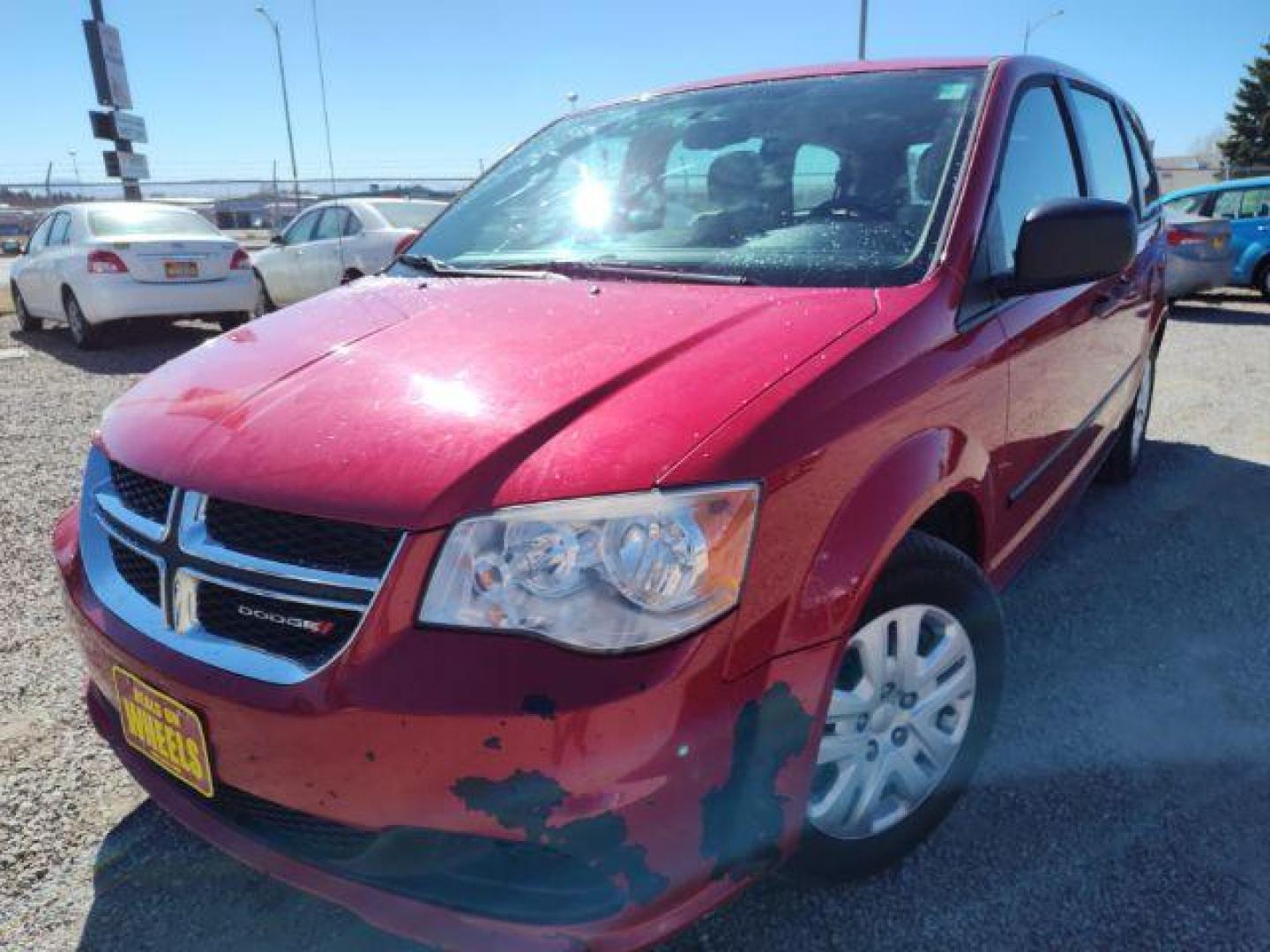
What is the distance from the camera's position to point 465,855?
1.46 meters

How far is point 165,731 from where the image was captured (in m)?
1.72

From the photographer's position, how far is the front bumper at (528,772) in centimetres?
137

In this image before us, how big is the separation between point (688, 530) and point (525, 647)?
→ 0.30m

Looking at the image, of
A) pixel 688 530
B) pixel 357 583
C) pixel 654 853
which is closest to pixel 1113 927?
pixel 654 853

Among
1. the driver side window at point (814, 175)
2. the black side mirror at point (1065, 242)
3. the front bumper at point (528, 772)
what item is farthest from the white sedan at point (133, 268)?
the black side mirror at point (1065, 242)

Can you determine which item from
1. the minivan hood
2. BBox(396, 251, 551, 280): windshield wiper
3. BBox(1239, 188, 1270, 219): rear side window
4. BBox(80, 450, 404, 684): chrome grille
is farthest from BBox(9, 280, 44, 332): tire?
BBox(1239, 188, 1270, 219): rear side window

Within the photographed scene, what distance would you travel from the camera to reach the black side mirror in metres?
2.10

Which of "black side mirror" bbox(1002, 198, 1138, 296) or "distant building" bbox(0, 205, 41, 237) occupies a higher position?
"black side mirror" bbox(1002, 198, 1138, 296)

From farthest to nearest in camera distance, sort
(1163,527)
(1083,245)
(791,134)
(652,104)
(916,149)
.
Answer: (1163,527), (652,104), (791,134), (916,149), (1083,245)

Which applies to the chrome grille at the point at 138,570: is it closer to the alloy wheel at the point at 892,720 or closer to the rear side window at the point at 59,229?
the alloy wheel at the point at 892,720

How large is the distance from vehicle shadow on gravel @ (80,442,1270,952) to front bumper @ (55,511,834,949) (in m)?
0.54

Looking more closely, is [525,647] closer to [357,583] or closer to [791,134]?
[357,583]

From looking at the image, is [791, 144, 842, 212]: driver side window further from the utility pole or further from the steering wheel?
the utility pole

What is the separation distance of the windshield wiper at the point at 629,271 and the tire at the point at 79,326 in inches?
329
